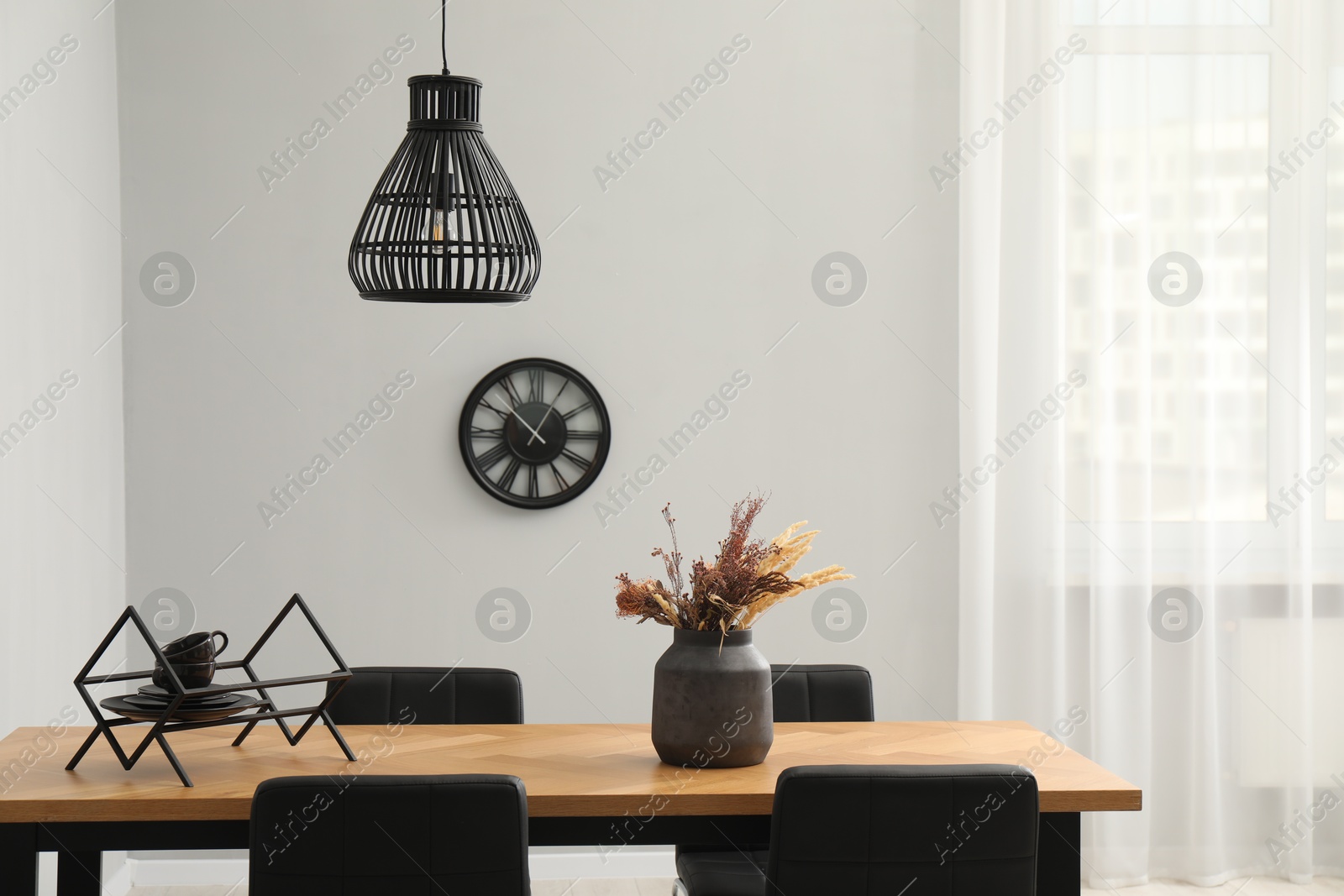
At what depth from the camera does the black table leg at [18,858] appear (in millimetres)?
1968

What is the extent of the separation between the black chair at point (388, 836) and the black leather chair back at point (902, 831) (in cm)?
43

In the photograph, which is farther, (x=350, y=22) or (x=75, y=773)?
(x=350, y=22)

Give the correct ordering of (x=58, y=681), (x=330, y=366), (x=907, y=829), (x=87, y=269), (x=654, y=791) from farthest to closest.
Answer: (x=330, y=366)
(x=87, y=269)
(x=58, y=681)
(x=654, y=791)
(x=907, y=829)

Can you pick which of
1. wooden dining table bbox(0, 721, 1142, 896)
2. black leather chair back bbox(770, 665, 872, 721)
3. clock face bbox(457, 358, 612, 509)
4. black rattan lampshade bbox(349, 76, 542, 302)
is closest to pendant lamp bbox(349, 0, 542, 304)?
black rattan lampshade bbox(349, 76, 542, 302)

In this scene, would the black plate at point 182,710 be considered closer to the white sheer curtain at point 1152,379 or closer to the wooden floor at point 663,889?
the wooden floor at point 663,889

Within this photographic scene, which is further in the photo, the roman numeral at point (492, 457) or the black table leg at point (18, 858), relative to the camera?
the roman numeral at point (492, 457)

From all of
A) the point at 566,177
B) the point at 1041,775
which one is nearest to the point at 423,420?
the point at 566,177

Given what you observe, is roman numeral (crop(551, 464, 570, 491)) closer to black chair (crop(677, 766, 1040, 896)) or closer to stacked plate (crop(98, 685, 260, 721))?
stacked plate (crop(98, 685, 260, 721))

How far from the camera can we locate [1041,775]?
2205mm

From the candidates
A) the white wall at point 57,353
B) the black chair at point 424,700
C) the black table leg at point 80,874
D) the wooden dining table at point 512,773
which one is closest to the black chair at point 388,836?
the wooden dining table at point 512,773

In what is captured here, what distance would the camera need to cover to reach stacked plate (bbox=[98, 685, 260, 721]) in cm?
210

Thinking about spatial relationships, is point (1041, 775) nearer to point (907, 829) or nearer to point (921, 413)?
point (907, 829)

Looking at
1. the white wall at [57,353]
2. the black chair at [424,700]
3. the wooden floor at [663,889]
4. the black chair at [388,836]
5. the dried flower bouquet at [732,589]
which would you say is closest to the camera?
the black chair at [388,836]

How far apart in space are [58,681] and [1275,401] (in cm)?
373
